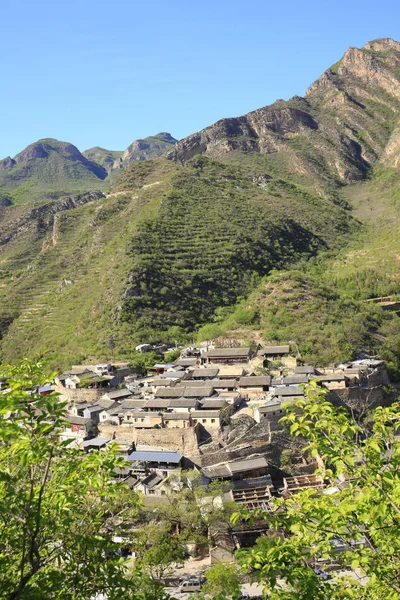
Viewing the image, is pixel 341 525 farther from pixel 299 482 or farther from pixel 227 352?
pixel 227 352

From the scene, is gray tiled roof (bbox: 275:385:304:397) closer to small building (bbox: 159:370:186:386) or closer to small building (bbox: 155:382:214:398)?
small building (bbox: 155:382:214:398)

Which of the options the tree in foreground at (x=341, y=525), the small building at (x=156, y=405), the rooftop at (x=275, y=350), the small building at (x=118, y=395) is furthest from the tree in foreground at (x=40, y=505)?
the rooftop at (x=275, y=350)

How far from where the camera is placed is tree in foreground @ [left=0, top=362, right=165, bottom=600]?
5.04 meters

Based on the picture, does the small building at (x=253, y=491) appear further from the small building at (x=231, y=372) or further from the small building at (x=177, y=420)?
the small building at (x=231, y=372)

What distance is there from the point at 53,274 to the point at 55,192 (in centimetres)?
8158

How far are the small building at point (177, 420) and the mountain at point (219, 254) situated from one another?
53.4 feet

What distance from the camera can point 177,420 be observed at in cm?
2962

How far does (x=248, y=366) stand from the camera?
39562 millimetres

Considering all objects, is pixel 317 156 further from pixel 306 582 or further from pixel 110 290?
pixel 306 582

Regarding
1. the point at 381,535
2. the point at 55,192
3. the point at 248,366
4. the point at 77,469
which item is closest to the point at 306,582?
the point at 381,535

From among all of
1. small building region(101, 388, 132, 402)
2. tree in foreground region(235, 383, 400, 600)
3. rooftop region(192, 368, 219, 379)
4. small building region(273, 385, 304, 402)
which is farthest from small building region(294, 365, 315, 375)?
tree in foreground region(235, 383, 400, 600)

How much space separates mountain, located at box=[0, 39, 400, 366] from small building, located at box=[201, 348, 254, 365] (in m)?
5.85

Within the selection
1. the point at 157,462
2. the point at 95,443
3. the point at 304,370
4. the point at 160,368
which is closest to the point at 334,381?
the point at 304,370

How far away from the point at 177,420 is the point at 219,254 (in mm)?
42859
